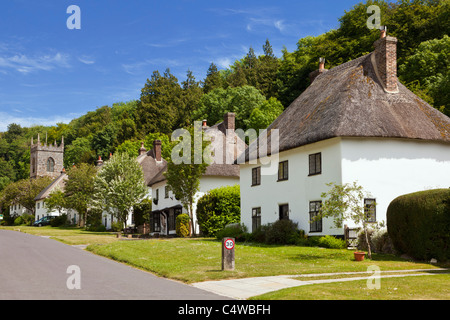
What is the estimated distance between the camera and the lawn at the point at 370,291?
10891 millimetres

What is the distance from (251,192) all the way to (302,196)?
20.0ft

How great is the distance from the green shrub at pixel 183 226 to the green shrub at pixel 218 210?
9.12 ft

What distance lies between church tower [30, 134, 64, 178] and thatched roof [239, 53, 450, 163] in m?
99.1

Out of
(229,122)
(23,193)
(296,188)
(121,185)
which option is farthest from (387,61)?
(23,193)

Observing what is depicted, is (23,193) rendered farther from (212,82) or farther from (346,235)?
(346,235)

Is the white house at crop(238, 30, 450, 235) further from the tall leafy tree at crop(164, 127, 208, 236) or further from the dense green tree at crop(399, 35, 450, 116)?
the dense green tree at crop(399, 35, 450, 116)

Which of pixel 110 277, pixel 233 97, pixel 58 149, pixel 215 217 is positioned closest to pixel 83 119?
pixel 58 149

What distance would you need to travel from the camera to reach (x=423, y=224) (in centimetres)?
1858

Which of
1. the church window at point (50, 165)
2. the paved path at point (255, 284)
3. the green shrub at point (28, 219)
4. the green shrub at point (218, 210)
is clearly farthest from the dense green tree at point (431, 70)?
the church window at point (50, 165)

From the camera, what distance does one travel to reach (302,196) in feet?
91.8

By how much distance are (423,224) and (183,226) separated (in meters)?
24.3

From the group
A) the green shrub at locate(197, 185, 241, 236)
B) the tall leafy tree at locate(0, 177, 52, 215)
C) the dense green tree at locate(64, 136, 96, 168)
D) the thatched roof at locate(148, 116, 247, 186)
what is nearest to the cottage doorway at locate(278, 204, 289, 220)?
the green shrub at locate(197, 185, 241, 236)

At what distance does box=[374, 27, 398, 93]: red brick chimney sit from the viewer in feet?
90.3
